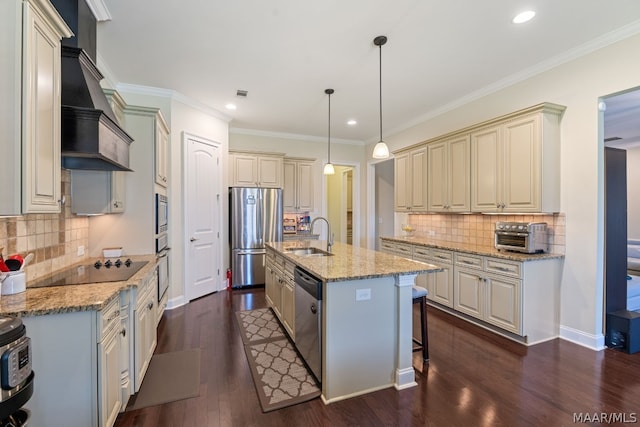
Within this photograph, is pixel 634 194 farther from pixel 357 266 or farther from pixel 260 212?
pixel 260 212

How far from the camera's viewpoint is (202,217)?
454cm

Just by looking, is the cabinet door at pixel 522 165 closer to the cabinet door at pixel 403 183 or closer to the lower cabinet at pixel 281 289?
the cabinet door at pixel 403 183

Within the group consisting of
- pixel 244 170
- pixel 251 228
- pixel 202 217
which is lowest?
pixel 251 228

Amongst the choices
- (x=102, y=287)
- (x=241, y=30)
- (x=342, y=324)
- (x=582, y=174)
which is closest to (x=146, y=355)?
(x=102, y=287)

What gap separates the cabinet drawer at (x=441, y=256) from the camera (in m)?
3.70

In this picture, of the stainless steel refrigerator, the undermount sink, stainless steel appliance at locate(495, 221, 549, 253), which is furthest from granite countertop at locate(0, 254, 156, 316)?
A: stainless steel appliance at locate(495, 221, 549, 253)

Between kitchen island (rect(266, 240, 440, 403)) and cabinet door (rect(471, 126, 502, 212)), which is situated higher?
cabinet door (rect(471, 126, 502, 212))

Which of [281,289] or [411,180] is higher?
[411,180]

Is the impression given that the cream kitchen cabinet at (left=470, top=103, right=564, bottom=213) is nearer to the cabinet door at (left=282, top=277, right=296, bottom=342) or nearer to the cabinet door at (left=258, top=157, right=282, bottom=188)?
the cabinet door at (left=282, top=277, right=296, bottom=342)

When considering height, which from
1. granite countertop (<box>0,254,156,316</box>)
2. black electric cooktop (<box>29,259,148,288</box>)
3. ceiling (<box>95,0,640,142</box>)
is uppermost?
ceiling (<box>95,0,640,142</box>)

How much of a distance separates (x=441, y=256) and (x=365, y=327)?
6.77 feet

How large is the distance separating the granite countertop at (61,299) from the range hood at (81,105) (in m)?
0.84

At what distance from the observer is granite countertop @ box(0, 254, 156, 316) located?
148 cm

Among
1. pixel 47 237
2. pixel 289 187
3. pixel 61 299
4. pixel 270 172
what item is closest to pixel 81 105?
pixel 47 237
